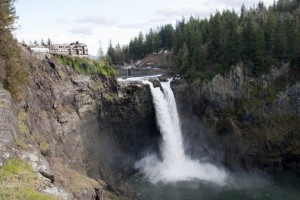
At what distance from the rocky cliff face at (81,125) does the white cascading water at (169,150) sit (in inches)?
64.1

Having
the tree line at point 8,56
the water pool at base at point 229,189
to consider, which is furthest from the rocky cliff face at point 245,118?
the tree line at point 8,56

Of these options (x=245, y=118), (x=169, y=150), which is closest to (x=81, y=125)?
(x=169, y=150)

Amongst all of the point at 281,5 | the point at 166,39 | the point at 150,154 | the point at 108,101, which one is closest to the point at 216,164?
the point at 150,154

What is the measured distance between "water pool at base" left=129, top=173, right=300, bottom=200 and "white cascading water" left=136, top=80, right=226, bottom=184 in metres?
3.76

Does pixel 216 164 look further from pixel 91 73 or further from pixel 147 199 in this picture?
pixel 91 73

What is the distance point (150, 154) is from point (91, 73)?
1746 cm

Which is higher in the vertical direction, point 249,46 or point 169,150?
point 249,46

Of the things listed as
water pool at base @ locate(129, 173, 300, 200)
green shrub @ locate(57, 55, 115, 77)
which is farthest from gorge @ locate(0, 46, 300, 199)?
green shrub @ locate(57, 55, 115, 77)

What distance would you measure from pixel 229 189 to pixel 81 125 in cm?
2153

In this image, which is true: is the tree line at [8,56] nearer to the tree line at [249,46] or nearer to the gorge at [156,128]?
the gorge at [156,128]

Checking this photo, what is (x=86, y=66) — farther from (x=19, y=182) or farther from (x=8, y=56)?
(x=19, y=182)

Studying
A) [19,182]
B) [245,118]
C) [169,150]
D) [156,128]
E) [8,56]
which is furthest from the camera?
[156,128]

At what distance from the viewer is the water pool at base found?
44.6 meters

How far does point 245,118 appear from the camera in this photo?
55.9 m
